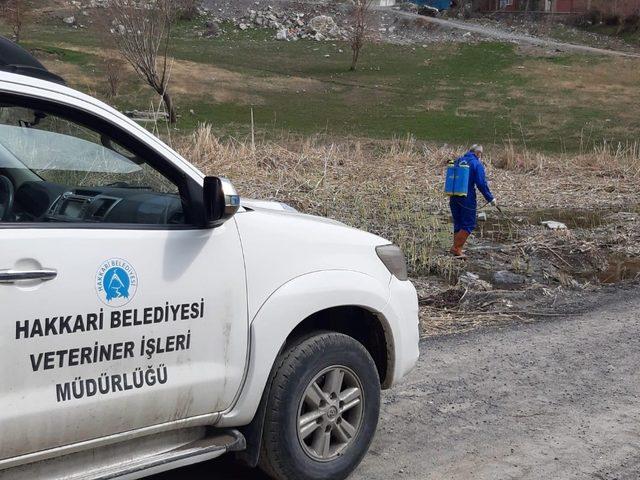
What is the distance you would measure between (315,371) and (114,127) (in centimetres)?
149

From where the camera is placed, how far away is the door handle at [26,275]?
3.30 metres

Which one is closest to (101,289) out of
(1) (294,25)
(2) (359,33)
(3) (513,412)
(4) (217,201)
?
(4) (217,201)

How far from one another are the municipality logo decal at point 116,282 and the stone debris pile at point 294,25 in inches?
2329

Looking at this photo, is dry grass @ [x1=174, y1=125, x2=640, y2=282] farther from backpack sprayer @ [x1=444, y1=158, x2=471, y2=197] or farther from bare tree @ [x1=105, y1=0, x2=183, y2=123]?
bare tree @ [x1=105, y1=0, x2=183, y2=123]

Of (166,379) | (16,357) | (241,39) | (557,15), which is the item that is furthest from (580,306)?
(557,15)

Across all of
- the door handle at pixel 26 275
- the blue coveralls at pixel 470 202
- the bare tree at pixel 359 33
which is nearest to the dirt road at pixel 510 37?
the bare tree at pixel 359 33

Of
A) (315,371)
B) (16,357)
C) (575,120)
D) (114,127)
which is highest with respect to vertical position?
(114,127)

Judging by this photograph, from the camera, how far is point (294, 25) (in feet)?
214

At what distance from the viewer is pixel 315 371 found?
4.39 meters

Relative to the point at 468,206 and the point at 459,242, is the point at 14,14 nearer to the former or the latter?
the point at 468,206

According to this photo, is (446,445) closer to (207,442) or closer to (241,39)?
(207,442)

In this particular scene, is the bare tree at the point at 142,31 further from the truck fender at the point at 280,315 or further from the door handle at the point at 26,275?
the door handle at the point at 26,275

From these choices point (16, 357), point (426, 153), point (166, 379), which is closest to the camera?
point (16, 357)

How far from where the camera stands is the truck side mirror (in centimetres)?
388
